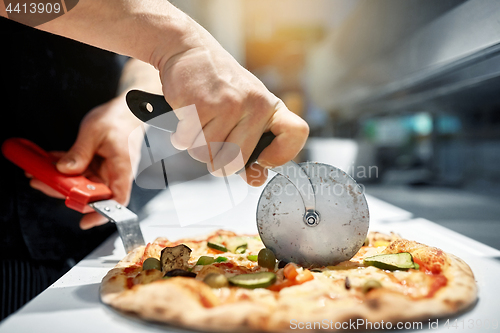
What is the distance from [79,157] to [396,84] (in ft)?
5.36

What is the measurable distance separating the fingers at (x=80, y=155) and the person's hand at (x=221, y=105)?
1.71 feet

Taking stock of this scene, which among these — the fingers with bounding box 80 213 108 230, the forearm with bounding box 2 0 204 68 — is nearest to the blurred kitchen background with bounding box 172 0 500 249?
the forearm with bounding box 2 0 204 68

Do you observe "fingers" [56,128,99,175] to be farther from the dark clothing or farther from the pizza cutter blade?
the pizza cutter blade

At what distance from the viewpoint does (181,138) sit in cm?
85

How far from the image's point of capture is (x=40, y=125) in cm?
144

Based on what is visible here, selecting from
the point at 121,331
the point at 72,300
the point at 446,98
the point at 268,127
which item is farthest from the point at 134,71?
the point at 446,98

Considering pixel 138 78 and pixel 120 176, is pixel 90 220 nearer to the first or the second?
pixel 120 176

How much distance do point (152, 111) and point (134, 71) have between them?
0.97 meters

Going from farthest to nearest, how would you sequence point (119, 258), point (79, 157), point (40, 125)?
point (40, 125) → point (79, 157) → point (119, 258)

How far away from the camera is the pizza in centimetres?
61

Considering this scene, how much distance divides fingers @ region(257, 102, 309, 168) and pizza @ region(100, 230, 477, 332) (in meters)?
0.25

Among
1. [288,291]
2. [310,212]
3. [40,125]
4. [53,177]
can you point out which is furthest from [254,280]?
[40,125]

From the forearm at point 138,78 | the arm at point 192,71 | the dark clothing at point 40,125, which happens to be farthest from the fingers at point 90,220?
the arm at point 192,71

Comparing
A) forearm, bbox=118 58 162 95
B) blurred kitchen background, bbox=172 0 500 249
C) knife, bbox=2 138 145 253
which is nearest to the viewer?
knife, bbox=2 138 145 253
